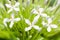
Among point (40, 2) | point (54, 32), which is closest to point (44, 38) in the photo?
point (54, 32)

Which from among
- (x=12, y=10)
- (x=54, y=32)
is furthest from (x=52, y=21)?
(x=12, y=10)

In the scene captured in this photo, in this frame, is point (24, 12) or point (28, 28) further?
point (24, 12)

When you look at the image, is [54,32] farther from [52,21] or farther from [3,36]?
[3,36]

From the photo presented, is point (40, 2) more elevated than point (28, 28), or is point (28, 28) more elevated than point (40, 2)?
point (40, 2)

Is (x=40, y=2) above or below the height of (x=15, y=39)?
above

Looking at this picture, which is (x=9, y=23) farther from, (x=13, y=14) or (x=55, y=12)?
(x=55, y=12)

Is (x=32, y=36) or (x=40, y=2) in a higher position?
(x=40, y=2)

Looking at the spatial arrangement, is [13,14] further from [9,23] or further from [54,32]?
[54,32]
